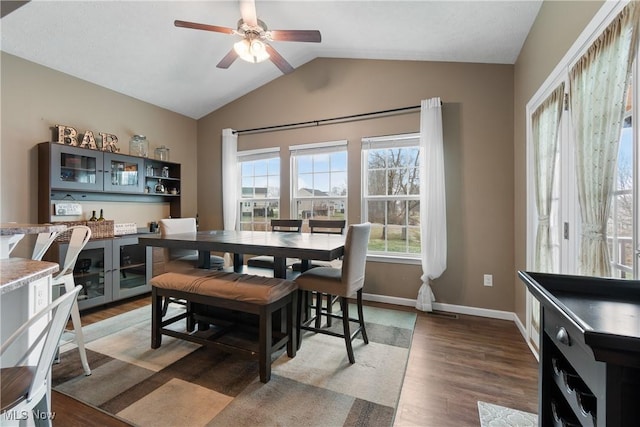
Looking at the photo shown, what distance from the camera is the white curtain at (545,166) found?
1996mm

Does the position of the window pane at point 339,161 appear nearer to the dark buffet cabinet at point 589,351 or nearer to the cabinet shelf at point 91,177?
the cabinet shelf at point 91,177

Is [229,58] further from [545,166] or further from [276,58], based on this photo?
[545,166]

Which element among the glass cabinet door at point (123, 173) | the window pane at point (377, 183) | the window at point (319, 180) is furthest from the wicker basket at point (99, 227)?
the window pane at point (377, 183)

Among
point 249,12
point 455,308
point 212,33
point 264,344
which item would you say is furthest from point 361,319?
point 212,33

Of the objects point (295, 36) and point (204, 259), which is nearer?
point (295, 36)

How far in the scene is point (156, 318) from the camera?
2252 mm

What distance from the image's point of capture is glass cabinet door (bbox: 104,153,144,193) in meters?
3.44

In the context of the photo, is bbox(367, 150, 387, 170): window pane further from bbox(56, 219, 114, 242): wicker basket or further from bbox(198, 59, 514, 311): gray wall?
bbox(56, 219, 114, 242): wicker basket

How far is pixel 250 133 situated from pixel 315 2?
7.11ft

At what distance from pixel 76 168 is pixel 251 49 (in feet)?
8.08

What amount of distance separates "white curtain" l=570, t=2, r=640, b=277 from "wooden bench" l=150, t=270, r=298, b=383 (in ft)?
5.81

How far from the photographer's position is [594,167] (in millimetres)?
1413

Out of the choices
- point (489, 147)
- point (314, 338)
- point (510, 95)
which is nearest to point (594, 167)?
point (489, 147)

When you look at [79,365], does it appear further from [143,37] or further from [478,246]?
[478,246]
